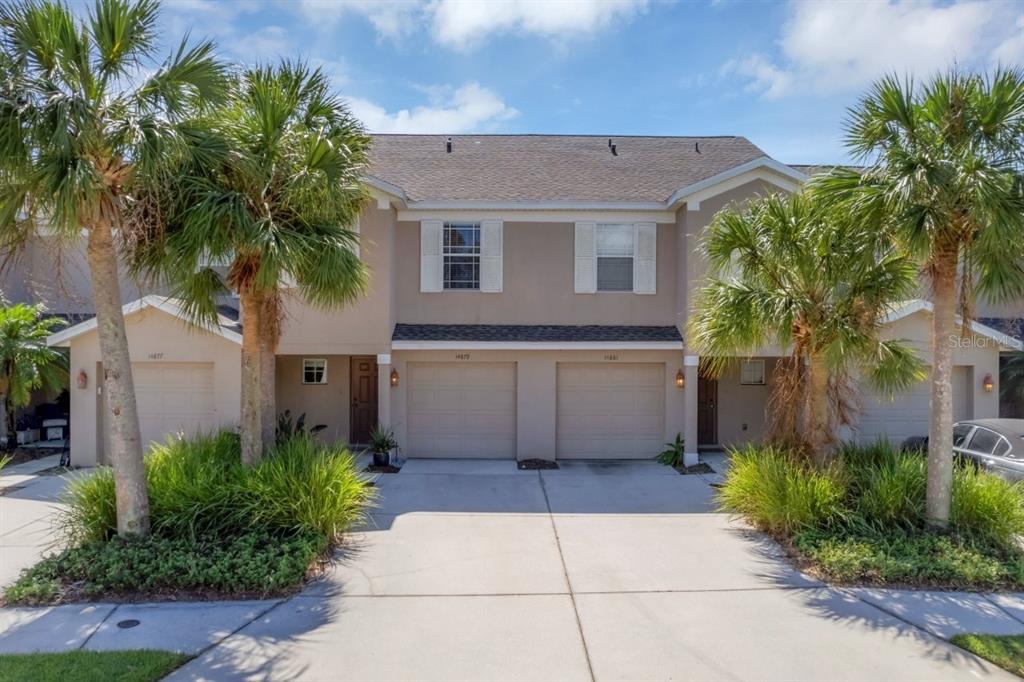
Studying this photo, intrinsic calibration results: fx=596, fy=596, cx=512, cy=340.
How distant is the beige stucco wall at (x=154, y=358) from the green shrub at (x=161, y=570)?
19.9ft

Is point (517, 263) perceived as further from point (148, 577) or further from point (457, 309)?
point (148, 577)

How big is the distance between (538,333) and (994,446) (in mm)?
8018

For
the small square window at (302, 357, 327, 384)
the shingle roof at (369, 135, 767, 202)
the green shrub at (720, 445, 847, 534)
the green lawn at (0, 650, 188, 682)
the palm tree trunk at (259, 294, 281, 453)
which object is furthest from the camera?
the small square window at (302, 357, 327, 384)

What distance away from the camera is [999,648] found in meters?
5.13

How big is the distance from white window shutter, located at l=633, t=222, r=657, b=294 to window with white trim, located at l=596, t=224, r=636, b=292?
0.11m

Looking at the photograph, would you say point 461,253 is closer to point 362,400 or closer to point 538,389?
point 538,389

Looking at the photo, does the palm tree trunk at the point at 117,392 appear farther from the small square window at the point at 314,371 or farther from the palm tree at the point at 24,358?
the small square window at the point at 314,371

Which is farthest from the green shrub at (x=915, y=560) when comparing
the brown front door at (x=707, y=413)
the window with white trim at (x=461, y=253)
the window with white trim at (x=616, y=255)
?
the window with white trim at (x=461, y=253)

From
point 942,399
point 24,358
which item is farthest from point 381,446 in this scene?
point 942,399

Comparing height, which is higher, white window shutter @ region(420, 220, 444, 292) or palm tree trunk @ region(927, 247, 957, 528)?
white window shutter @ region(420, 220, 444, 292)

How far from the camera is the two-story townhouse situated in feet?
41.1

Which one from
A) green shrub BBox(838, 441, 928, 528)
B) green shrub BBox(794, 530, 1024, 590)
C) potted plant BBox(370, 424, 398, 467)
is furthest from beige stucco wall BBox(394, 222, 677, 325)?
green shrub BBox(794, 530, 1024, 590)

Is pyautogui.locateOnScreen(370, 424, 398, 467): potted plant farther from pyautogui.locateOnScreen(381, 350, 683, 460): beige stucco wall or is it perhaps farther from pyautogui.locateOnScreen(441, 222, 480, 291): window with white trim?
pyautogui.locateOnScreen(441, 222, 480, 291): window with white trim

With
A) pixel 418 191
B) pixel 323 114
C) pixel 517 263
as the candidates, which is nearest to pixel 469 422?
pixel 517 263
